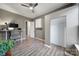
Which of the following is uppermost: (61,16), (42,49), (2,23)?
(61,16)

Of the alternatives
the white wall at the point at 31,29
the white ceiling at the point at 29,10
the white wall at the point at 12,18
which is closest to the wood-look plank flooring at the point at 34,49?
the white wall at the point at 31,29

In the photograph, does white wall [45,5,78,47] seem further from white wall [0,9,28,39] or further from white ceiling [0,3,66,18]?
white wall [0,9,28,39]

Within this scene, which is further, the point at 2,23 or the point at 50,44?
the point at 50,44

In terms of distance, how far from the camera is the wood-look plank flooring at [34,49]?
83.7 inches

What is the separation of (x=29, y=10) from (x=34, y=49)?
3.08ft

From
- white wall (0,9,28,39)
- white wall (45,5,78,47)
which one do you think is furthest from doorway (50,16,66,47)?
white wall (0,9,28,39)

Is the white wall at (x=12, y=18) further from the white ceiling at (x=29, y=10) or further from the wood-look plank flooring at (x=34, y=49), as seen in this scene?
the wood-look plank flooring at (x=34, y=49)

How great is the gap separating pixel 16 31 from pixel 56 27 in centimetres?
99

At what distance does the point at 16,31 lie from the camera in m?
2.30

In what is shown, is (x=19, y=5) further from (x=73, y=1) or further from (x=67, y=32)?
(x=67, y=32)

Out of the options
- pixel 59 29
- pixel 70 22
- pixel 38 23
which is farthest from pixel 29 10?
pixel 70 22

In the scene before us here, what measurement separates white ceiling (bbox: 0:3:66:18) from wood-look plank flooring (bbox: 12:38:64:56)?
25.3 inches

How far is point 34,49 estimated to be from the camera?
7.49 feet

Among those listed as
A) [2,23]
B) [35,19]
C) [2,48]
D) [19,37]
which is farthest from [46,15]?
[2,48]
